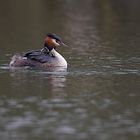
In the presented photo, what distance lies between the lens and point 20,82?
2111 cm

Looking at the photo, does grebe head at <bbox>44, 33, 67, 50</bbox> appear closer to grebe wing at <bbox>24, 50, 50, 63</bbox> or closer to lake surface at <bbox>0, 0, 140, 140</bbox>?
lake surface at <bbox>0, 0, 140, 140</bbox>

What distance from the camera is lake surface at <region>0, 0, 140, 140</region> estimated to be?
1562 cm

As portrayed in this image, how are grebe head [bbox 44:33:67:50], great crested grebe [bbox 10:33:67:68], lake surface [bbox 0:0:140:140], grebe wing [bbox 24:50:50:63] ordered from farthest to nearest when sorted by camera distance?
1. grebe head [bbox 44:33:67:50]
2. grebe wing [bbox 24:50:50:63]
3. great crested grebe [bbox 10:33:67:68]
4. lake surface [bbox 0:0:140:140]

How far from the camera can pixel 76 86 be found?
20547mm

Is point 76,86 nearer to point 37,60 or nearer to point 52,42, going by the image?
point 37,60

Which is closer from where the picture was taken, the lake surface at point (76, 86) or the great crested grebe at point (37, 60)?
the lake surface at point (76, 86)

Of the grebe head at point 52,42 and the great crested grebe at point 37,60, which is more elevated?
the grebe head at point 52,42

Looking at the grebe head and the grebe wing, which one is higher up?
the grebe head

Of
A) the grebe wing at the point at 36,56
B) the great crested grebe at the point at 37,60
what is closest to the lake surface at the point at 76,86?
the great crested grebe at the point at 37,60

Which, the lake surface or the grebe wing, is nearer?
the lake surface

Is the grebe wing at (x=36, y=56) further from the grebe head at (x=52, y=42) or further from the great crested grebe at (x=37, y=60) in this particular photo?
the grebe head at (x=52, y=42)

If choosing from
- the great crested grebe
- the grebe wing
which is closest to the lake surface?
the great crested grebe

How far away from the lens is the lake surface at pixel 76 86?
51.2 ft

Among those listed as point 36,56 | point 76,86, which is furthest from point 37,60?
point 76,86
